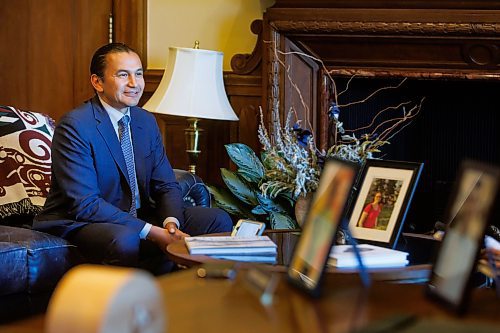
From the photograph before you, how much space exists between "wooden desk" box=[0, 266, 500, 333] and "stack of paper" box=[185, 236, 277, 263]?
0.67m

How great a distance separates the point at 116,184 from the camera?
2986 mm

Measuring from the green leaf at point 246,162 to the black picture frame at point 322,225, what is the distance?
224 cm

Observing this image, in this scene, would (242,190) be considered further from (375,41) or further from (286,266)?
(286,266)

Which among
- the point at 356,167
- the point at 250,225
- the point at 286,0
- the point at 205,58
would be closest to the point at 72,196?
the point at 250,225

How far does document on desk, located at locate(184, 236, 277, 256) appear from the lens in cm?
205

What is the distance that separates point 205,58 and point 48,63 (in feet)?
3.20

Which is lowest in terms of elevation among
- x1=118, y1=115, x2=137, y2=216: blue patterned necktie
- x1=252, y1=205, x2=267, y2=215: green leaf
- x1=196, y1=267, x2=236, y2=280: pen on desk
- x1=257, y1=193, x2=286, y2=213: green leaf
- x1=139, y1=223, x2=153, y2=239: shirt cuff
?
x1=252, y1=205, x2=267, y2=215: green leaf

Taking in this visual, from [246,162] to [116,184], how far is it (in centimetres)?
82

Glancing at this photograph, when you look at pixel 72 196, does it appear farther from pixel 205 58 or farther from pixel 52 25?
pixel 52 25

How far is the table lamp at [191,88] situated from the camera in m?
3.65

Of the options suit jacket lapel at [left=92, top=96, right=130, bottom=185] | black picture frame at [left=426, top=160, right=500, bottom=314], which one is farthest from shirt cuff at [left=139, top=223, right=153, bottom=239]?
black picture frame at [left=426, top=160, right=500, bottom=314]

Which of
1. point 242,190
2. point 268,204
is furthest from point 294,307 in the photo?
point 242,190

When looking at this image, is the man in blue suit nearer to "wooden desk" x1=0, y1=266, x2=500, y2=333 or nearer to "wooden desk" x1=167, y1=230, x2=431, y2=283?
"wooden desk" x1=167, y1=230, x2=431, y2=283

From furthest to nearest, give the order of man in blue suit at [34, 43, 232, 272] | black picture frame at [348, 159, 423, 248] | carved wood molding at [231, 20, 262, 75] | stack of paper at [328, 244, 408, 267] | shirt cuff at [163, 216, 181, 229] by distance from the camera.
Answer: carved wood molding at [231, 20, 262, 75]
shirt cuff at [163, 216, 181, 229]
man in blue suit at [34, 43, 232, 272]
black picture frame at [348, 159, 423, 248]
stack of paper at [328, 244, 408, 267]
